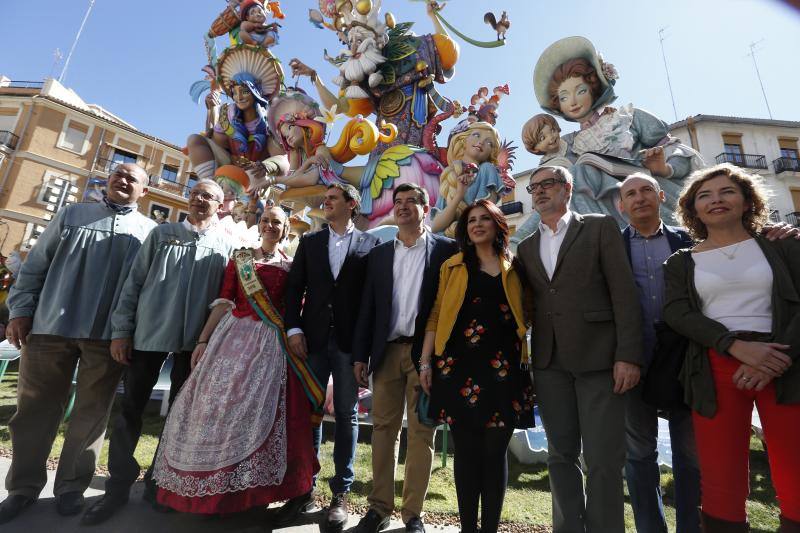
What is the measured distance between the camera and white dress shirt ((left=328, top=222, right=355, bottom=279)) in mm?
2545

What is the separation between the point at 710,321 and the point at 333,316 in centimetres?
185

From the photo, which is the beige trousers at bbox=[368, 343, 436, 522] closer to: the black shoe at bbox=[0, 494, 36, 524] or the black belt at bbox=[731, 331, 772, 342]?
the black belt at bbox=[731, 331, 772, 342]

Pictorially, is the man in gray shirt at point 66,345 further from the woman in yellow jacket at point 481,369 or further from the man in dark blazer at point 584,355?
the man in dark blazer at point 584,355

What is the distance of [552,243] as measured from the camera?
6.56ft

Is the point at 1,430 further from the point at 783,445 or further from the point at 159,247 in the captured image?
the point at 783,445

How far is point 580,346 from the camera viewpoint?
177 cm

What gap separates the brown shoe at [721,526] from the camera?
1445 millimetres

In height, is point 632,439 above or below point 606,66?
below

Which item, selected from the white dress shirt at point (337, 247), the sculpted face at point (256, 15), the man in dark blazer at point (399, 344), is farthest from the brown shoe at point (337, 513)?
the sculpted face at point (256, 15)

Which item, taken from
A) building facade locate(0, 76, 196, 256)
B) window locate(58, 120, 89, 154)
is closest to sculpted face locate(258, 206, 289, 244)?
building facade locate(0, 76, 196, 256)

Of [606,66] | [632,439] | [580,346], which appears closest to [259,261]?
[580,346]

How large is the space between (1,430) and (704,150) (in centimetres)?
2496

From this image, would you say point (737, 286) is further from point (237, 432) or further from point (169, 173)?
point (169, 173)

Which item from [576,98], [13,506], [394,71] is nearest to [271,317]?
[13,506]
